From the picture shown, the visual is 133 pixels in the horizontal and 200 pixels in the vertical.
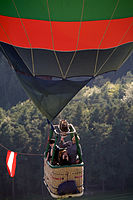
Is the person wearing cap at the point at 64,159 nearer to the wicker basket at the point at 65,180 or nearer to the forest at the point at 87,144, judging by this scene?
the wicker basket at the point at 65,180

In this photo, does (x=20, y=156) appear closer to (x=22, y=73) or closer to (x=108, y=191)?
(x=108, y=191)

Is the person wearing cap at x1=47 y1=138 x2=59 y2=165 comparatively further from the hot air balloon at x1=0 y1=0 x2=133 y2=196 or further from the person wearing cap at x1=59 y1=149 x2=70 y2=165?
Answer: the hot air balloon at x1=0 y1=0 x2=133 y2=196

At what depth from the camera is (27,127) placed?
2978 centimetres

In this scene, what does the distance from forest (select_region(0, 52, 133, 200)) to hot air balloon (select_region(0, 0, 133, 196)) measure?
63.0 ft

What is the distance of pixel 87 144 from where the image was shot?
2819 centimetres

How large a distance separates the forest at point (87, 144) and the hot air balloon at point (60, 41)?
63.0 ft

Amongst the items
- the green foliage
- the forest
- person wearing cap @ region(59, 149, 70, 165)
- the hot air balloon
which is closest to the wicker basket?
person wearing cap @ region(59, 149, 70, 165)

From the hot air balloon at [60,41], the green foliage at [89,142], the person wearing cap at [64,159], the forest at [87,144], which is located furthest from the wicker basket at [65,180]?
the green foliage at [89,142]

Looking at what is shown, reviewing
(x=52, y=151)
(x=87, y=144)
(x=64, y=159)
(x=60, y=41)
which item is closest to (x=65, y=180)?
(x=64, y=159)

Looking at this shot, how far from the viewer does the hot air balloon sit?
7.79 meters

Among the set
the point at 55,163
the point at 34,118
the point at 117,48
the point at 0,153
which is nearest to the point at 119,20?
the point at 117,48

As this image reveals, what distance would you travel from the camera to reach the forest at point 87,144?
2800cm

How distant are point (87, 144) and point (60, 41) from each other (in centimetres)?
2066

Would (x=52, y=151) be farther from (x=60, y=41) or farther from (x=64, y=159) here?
(x=60, y=41)
